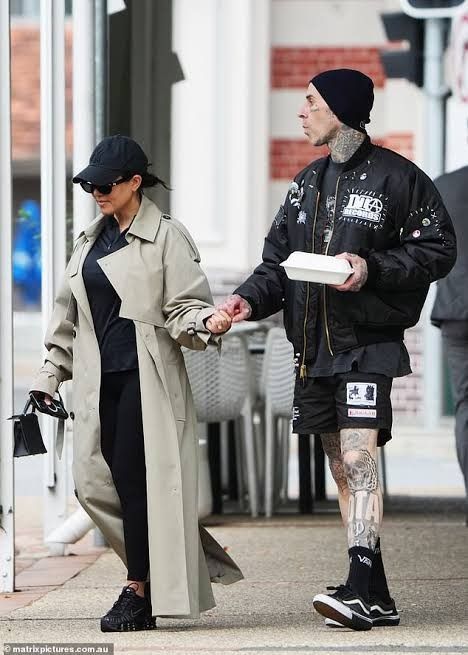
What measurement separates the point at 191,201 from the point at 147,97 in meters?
5.76

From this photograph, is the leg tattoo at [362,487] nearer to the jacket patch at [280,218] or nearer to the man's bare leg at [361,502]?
the man's bare leg at [361,502]

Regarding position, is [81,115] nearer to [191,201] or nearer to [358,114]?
[358,114]

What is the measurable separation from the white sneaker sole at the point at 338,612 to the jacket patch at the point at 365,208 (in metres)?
1.26

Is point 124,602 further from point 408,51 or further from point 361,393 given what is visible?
point 408,51

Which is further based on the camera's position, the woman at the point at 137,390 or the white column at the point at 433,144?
the white column at the point at 433,144

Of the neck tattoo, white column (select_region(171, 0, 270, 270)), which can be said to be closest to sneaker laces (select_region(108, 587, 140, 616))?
the neck tattoo

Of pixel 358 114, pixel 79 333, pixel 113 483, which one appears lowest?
pixel 113 483

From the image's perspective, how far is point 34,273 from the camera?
19.6 metres

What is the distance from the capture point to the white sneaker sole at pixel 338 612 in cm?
562

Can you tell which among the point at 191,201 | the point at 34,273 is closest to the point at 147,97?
the point at 191,201

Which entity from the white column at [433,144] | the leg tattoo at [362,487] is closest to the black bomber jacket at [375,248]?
the leg tattoo at [362,487]

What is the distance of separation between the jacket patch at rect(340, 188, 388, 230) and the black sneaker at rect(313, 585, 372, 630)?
124 centimetres

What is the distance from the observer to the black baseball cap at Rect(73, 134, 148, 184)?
18.8 ft

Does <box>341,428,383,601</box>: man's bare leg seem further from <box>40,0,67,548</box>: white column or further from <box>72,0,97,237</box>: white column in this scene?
<box>72,0,97,237</box>: white column
